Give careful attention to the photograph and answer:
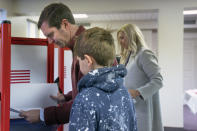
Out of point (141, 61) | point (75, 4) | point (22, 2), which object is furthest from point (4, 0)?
point (141, 61)

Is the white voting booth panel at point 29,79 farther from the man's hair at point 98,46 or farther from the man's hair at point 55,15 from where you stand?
the man's hair at point 98,46

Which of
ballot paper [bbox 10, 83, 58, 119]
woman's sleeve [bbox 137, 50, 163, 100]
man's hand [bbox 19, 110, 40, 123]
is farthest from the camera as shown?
woman's sleeve [bbox 137, 50, 163, 100]

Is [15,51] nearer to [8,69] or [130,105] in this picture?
[8,69]

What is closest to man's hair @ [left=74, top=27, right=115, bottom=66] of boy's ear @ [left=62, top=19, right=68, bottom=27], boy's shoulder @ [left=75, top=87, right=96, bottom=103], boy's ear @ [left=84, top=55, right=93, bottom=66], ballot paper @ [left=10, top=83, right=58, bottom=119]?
boy's ear @ [left=84, top=55, right=93, bottom=66]

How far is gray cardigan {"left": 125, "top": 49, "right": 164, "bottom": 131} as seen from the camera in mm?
1412

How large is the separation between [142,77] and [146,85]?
9 cm

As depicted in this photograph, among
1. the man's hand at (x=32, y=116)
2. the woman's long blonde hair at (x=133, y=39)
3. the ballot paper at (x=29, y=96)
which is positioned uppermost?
the woman's long blonde hair at (x=133, y=39)

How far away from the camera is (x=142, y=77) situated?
1.48m

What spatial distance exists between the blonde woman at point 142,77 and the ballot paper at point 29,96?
533 millimetres

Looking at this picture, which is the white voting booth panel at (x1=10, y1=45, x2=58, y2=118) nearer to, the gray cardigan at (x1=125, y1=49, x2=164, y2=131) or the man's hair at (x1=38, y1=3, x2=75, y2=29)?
the man's hair at (x1=38, y1=3, x2=75, y2=29)

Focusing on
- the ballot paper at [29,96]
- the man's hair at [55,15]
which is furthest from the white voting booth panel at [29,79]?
the man's hair at [55,15]

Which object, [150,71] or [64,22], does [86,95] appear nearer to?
[64,22]

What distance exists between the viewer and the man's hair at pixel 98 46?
0.78m

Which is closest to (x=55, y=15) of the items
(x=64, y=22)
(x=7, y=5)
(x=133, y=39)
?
(x=64, y=22)
